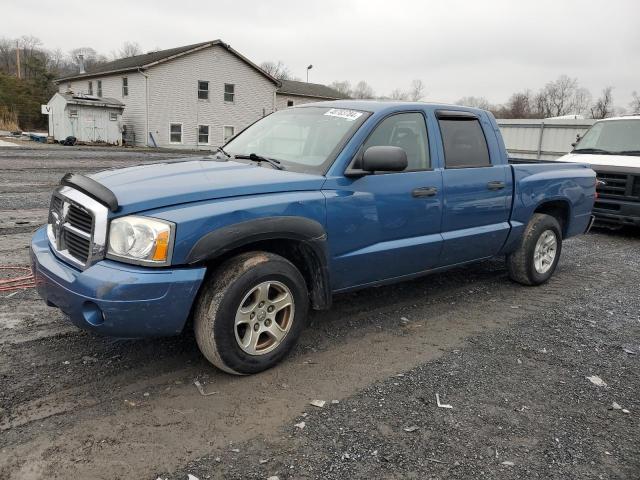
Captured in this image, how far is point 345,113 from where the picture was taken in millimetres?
4430

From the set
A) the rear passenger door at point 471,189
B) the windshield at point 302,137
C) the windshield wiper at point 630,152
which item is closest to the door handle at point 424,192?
the rear passenger door at point 471,189

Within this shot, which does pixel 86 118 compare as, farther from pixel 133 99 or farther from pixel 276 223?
pixel 276 223

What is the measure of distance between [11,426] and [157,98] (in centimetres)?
3150

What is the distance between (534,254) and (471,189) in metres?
1.48

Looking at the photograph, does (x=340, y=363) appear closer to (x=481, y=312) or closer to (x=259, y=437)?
(x=259, y=437)

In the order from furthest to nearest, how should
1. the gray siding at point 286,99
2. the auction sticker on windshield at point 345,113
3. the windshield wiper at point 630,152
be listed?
1. the gray siding at point 286,99
2. the windshield wiper at point 630,152
3. the auction sticker on windshield at point 345,113

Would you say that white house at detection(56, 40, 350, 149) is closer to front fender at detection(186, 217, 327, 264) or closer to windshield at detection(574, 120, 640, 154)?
windshield at detection(574, 120, 640, 154)

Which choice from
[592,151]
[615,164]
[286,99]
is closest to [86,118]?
[286,99]

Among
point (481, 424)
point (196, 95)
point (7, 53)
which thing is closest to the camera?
point (481, 424)

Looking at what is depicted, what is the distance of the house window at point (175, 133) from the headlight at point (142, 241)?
3115 centimetres

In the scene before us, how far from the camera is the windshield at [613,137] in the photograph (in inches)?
379

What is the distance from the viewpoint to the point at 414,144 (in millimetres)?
4570

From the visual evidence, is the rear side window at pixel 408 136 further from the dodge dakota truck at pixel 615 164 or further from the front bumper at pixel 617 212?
the front bumper at pixel 617 212

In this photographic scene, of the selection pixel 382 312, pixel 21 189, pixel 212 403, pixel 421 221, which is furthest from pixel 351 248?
pixel 21 189
